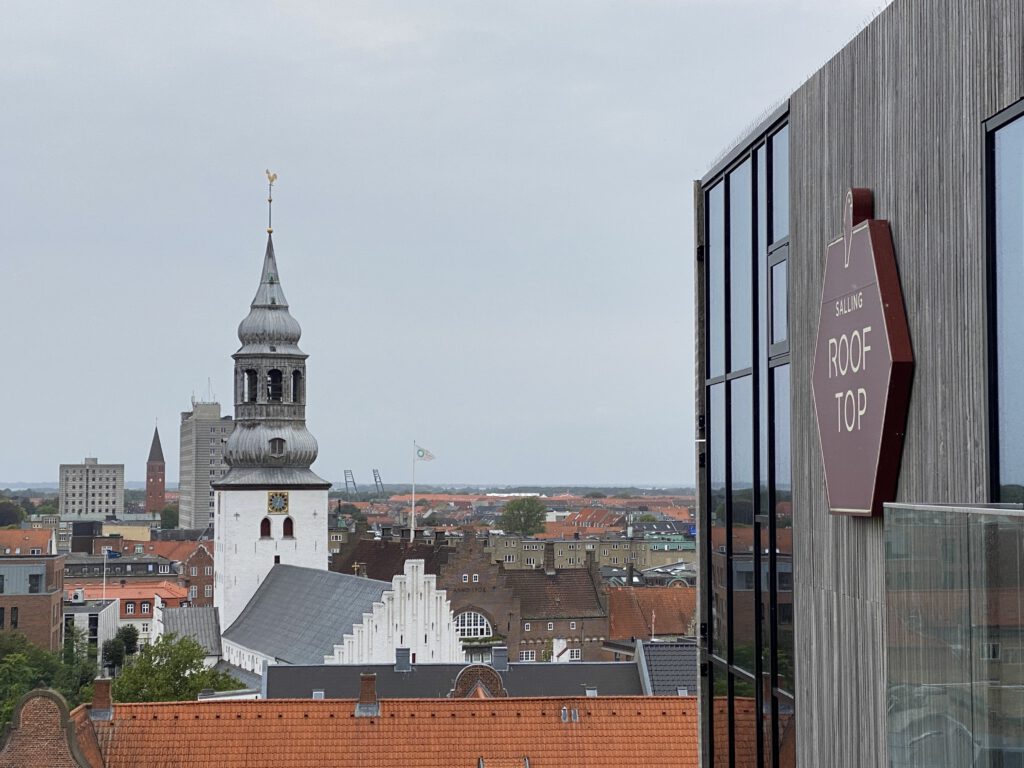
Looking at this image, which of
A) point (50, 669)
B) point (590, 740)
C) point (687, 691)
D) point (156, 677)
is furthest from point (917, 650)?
point (50, 669)

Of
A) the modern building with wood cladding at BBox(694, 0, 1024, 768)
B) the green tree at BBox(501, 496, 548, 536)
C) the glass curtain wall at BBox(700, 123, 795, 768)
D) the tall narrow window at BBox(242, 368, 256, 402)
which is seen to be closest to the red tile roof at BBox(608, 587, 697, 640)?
the tall narrow window at BBox(242, 368, 256, 402)

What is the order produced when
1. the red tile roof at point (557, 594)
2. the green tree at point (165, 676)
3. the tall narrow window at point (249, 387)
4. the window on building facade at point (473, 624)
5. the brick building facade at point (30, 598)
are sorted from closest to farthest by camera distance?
the green tree at point (165, 676)
the window on building facade at point (473, 624)
the tall narrow window at point (249, 387)
the red tile roof at point (557, 594)
the brick building facade at point (30, 598)

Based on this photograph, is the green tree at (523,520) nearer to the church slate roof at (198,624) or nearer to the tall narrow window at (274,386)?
the church slate roof at (198,624)

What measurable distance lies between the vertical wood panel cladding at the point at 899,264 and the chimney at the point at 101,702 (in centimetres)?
2226

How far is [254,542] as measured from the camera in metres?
72.6

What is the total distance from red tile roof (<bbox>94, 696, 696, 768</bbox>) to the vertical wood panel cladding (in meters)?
20.0

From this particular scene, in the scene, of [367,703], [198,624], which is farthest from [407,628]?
[367,703]

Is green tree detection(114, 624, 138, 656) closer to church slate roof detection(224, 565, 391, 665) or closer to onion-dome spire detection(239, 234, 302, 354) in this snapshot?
church slate roof detection(224, 565, 391, 665)

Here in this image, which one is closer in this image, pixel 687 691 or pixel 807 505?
pixel 807 505

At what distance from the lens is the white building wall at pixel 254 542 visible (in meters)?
72.6

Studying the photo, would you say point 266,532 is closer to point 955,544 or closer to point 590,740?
point 590,740

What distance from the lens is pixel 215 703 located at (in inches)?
1188

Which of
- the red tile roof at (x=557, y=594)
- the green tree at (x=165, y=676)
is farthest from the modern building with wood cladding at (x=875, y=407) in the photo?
the red tile roof at (x=557, y=594)

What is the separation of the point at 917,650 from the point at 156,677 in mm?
44208
